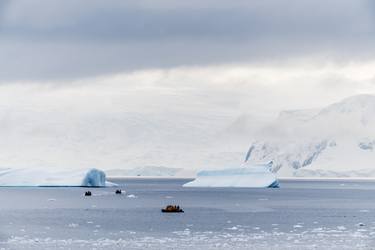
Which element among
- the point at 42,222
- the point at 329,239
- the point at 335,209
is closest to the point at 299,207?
the point at 335,209

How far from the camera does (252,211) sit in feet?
306

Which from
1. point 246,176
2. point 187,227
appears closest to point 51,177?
point 246,176

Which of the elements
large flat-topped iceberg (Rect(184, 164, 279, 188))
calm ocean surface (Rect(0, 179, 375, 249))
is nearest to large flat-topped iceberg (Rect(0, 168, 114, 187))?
large flat-topped iceberg (Rect(184, 164, 279, 188))

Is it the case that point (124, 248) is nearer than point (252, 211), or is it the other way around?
point (124, 248)

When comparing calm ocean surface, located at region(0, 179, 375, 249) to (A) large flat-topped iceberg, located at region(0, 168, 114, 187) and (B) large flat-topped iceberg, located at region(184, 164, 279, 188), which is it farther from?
(B) large flat-topped iceberg, located at region(184, 164, 279, 188)

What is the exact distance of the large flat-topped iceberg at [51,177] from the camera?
5753 inches

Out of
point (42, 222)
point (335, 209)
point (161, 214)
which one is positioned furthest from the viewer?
point (335, 209)

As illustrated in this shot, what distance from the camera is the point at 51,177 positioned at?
492ft

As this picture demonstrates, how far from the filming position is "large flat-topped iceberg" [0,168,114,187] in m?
146

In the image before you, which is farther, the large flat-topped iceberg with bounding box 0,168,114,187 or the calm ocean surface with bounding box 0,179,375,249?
the large flat-topped iceberg with bounding box 0,168,114,187

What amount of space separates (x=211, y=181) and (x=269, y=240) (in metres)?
107

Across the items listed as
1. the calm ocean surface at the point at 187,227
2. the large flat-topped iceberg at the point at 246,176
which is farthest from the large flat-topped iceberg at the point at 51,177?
the calm ocean surface at the point at 187,227

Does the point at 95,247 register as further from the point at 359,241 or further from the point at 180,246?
the point at 359,241

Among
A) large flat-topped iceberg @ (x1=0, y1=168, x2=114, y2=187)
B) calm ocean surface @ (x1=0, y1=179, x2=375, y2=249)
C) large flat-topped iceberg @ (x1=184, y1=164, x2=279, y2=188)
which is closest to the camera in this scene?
calm ocean surface @ (x1=0, y1=179, x2=375, y2=249)
